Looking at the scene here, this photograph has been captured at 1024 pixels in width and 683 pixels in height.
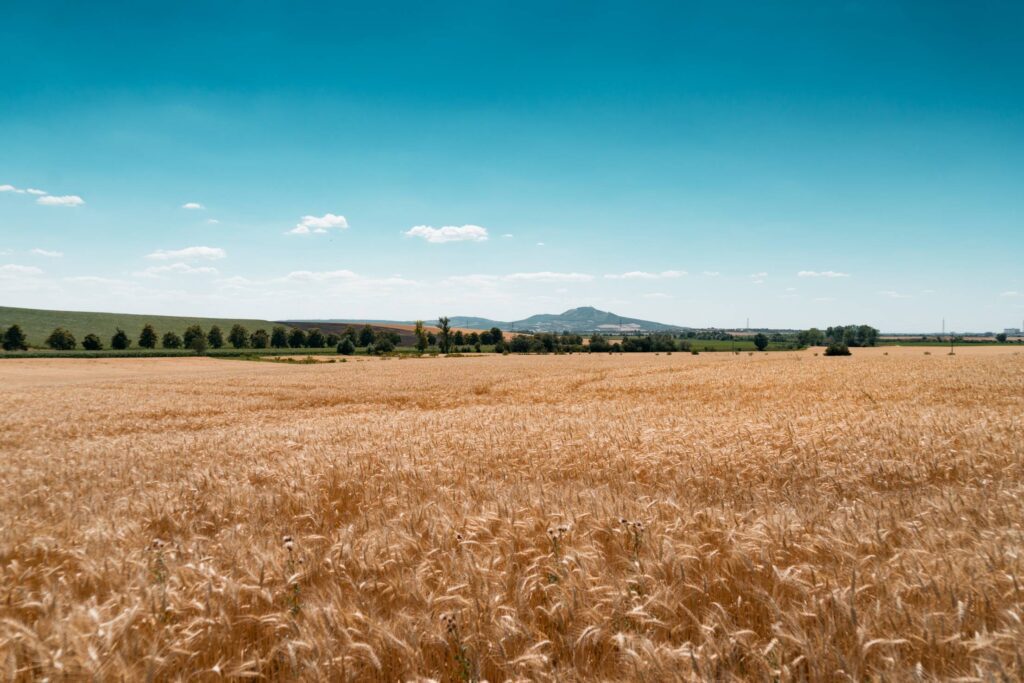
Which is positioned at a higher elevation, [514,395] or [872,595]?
[872,595]

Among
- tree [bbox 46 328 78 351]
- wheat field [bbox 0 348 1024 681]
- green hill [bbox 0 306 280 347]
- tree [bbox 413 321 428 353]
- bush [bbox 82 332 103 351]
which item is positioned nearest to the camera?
wheat field [bbox 0 348 1024 681]

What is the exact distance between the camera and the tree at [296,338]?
139m

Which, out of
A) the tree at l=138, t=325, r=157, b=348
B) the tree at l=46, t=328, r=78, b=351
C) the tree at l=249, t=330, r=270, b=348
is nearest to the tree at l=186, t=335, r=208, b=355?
the tree at l=138, t=325, r=157, b=348

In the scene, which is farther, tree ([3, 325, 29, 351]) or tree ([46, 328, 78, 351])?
tree ([46, 328, 78, 351])

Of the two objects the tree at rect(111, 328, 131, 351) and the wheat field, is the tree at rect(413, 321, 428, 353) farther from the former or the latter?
the wheat field

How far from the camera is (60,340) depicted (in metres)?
110

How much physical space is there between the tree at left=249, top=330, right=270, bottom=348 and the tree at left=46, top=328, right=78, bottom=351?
38.3 meters

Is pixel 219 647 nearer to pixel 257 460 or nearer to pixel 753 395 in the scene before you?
pixel 257 460

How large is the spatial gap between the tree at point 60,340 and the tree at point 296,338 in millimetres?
48294

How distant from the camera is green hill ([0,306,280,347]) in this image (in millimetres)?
127875

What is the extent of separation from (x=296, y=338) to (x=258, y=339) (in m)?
10.0

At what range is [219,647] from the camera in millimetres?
2516

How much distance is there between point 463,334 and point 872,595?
500 feet

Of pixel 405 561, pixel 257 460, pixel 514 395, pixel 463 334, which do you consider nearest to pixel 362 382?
pixel 514 395
